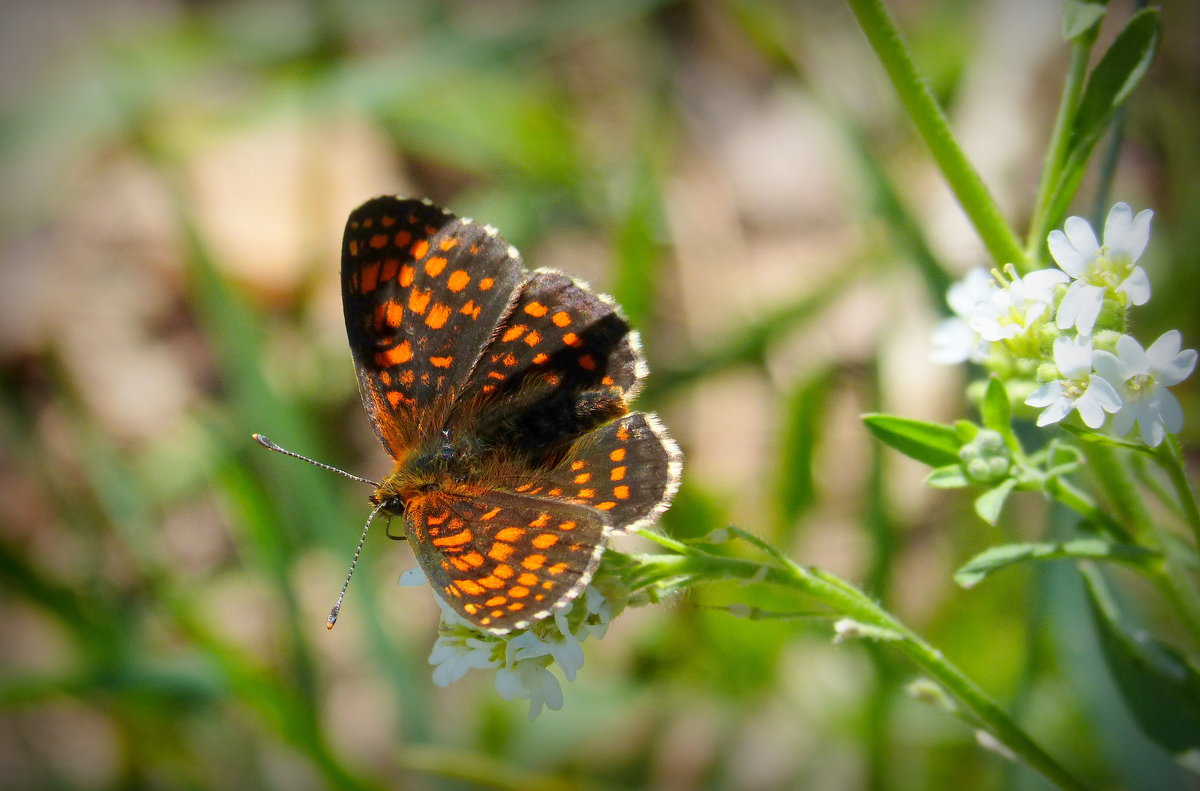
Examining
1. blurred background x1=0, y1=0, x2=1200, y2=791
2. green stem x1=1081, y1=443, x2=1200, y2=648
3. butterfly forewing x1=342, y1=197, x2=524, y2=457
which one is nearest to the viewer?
green stem x1=1081, y1=443, x2=1200, y2=648

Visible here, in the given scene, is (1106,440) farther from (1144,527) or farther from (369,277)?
(369,277)

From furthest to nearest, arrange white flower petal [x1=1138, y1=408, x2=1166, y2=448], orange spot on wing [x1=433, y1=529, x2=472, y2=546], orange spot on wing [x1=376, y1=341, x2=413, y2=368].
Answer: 1. orange spot on wing [x1=376, y1=341, x2=413, y2=368]
2. orange spot on wing [x1=433, y1=529, x2=472, y2=546]
3. white flower petal [x1=1138, y1=408, x2=1166, y2=448]

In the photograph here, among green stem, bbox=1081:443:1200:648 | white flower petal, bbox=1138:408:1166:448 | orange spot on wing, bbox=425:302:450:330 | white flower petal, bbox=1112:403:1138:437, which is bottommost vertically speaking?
green stem, bbox=1081:443:1200:648

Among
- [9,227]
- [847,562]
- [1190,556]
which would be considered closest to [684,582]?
[1190,556]

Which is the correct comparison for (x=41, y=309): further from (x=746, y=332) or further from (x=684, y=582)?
(x=684, y=582)

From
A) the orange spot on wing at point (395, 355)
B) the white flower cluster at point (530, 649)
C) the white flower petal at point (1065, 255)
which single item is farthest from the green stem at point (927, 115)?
the orange spot on wing at point (395, 355)

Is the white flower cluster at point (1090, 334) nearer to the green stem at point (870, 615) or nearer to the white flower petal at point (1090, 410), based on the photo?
the white flower petal at point (1090, 410)

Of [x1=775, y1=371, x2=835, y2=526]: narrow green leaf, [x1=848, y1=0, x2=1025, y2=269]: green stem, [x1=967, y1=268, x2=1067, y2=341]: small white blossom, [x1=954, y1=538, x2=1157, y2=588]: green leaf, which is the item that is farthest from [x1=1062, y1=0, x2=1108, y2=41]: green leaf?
[x1=775, y1=371, x2=835, y2=526]: narrow green leaf

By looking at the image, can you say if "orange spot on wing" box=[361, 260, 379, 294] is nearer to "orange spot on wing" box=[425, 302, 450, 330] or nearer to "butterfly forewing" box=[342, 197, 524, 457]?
"butterfly forewing" box=[342, 197, 524, 457]
